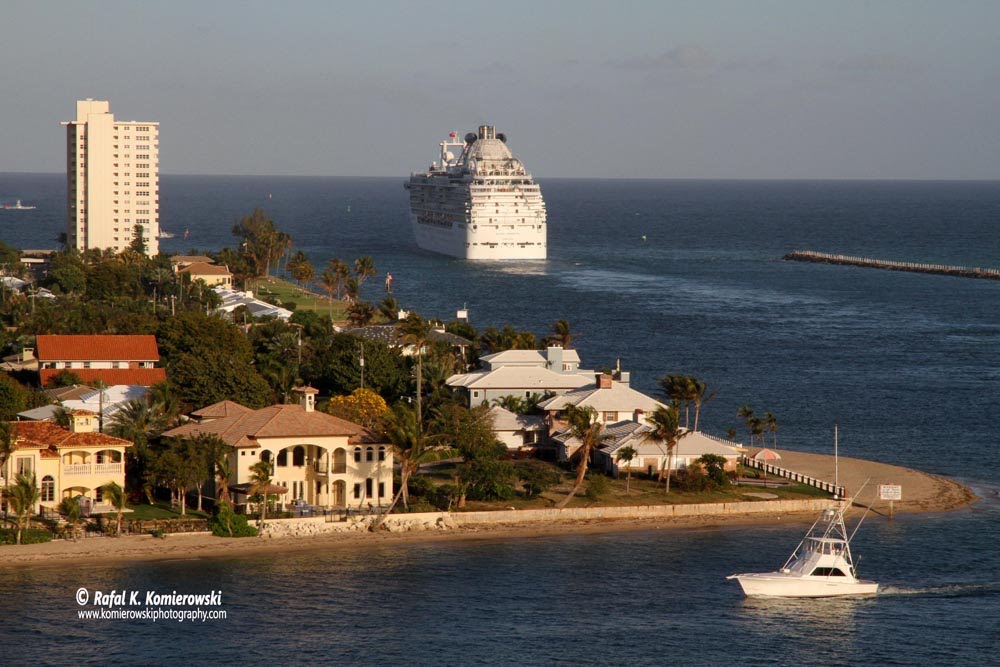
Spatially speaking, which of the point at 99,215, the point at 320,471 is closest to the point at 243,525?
the point at 320,471

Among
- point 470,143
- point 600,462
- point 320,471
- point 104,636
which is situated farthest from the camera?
point 470,143

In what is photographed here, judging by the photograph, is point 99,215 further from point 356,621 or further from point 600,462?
point 356,621

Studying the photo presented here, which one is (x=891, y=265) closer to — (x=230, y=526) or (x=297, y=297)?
(x=297, y=297)

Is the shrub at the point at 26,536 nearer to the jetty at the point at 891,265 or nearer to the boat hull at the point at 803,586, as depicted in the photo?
the boat hull at the point at 803,586

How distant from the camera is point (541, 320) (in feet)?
380

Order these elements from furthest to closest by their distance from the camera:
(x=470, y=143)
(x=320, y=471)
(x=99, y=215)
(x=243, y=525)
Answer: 1. (x=470, y=143)
2. (x=99, y=215)
3. (x=320, y=471)
4. (x=243, y=525)

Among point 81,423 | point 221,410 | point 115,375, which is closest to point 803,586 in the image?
point 221,410

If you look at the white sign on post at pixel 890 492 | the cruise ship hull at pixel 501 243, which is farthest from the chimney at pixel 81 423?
the cruise ship hull at pixel 501 243

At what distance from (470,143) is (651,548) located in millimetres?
A: 145142

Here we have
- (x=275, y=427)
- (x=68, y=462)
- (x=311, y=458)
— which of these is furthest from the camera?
(x=311, y=458)

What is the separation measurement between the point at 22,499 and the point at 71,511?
222 cm

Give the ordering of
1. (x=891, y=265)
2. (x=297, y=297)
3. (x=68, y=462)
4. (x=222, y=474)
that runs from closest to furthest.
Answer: (x=68, y=462)
(x=222, y=474)
(x=297, y=297)
(x=891, y=265)

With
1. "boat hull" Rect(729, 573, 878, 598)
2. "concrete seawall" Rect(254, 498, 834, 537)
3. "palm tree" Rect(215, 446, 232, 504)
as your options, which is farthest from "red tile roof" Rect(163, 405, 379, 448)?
"boat hull" Rect(729, 573, 878, 598)

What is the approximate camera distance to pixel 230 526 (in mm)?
52156
